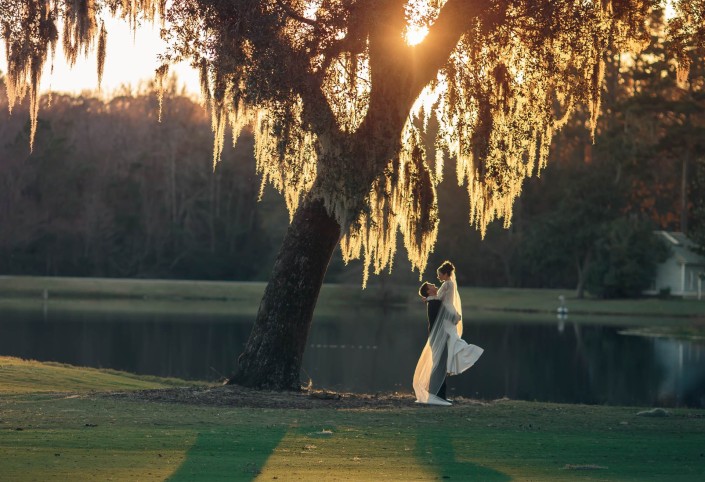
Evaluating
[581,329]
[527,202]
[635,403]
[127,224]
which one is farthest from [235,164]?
[635,403]

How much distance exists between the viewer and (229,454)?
11.0 metres

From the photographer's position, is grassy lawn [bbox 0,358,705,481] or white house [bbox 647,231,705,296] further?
white house [bbox 647,231,705,296]

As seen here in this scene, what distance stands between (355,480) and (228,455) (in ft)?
5.63

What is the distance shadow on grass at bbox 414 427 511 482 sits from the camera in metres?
10.3

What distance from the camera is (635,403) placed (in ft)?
83.7

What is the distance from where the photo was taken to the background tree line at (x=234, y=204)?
69625 mm

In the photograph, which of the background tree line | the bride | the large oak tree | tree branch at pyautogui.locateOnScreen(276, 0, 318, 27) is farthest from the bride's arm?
the background tree line

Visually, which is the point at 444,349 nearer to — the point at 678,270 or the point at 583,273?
the point at 678,270

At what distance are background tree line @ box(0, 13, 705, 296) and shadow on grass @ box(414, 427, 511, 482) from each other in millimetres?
55627

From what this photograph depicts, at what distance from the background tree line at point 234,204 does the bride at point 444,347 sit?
2049 inches

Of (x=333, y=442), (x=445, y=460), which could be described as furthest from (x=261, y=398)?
(x=445, y=460)

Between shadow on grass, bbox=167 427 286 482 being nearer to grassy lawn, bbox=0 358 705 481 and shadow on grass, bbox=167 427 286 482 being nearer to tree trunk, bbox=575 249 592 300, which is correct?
grassy lawn, bbox=0 358 705 481

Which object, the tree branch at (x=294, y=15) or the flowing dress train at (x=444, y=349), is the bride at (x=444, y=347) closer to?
the flowing dress train at (x=444, y=349)

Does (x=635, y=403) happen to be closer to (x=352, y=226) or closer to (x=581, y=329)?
(x=352, y=226)
